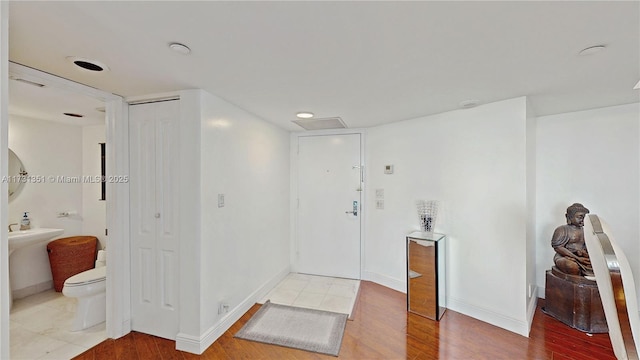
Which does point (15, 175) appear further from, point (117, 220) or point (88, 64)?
point (88, 64)

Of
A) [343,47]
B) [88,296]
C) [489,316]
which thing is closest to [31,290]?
[88,296]

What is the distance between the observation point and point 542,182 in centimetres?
315

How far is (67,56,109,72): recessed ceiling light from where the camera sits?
5.47ft

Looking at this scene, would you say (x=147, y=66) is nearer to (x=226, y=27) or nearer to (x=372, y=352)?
(x=226, y=27)

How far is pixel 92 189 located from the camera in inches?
143

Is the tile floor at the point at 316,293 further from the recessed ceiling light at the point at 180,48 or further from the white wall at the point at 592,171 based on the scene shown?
the recessed ceiling light at the point at 180,48

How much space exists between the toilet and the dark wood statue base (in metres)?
4.28

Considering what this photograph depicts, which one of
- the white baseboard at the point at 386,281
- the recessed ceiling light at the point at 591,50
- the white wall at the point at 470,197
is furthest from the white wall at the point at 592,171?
the recessed ceiling light at the point at 591,50

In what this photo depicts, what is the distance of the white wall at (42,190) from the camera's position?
3.09 metres

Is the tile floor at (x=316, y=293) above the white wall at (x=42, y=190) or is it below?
below

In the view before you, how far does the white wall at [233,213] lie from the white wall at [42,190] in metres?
2.40

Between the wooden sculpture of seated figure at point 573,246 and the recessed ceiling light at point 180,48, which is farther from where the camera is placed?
the wooden sculpture of seated figure at point 573,246

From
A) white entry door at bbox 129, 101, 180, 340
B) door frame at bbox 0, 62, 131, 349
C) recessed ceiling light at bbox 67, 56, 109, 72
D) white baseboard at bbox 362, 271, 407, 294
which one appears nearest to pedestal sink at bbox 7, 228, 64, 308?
door frame at bbox 0, 62, 131, 349

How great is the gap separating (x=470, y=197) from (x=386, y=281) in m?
1.51
